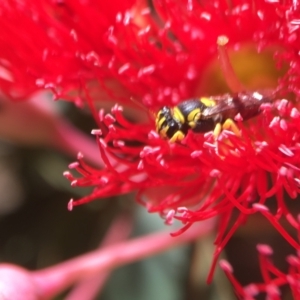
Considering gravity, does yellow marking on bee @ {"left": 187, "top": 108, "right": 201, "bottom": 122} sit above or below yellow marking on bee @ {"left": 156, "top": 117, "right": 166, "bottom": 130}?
below

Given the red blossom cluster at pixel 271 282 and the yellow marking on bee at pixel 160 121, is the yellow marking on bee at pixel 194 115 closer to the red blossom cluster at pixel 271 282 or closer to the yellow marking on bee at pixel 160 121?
the yellow marking on bee at pixel 160 121

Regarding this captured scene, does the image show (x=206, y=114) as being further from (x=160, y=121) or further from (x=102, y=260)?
(x=102, y=260)

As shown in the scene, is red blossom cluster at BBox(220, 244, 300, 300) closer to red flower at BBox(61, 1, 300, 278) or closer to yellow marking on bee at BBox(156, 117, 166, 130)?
red flower at BBox(61, 1, 300, 278)

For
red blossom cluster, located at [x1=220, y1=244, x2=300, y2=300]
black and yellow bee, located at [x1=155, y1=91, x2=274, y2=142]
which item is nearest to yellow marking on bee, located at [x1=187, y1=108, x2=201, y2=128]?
black and yellow bee, located at [x1=155, y1=91, x2=274, y2=142]

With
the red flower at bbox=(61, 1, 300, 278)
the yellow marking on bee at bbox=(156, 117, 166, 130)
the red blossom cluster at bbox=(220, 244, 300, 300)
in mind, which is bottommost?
the red blossom cluster at bbox=(220, 244, 300, 300)

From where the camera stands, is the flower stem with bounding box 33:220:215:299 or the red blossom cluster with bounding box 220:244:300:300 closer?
the red blossom cluster with bounding box 220:244:300:300

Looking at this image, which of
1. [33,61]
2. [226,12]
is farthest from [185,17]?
[33,61]

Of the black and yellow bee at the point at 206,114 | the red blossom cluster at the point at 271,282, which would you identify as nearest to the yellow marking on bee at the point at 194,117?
the black and yellow bee at the point at 206,114

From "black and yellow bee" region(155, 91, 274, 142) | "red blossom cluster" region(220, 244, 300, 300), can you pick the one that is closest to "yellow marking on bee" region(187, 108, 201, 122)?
"black and yellow bee" region(155, 91, 274, 142)

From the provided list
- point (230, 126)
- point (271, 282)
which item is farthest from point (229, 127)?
point (271, 282)
